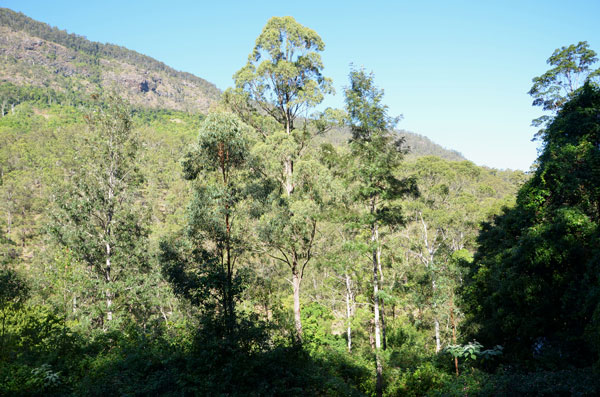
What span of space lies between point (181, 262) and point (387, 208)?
314 inches

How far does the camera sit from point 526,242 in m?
9.94

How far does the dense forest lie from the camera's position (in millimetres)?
8531

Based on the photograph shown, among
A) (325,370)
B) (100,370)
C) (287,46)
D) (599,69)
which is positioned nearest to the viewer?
(100,370)

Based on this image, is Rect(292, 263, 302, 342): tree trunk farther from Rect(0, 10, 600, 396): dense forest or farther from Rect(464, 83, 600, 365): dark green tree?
Rect(464, 83, 600, 365): dark green tree

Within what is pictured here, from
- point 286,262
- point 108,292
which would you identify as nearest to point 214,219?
point 286,262

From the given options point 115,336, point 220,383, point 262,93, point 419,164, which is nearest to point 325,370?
point 220,383

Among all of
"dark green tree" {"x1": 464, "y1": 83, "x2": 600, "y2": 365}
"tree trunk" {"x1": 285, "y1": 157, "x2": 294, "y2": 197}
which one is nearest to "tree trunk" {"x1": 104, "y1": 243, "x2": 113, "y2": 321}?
"tree trunk" {"x1": 285, "y1": 157, "x2": 294, "y2": 197}

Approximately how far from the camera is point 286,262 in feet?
46.6

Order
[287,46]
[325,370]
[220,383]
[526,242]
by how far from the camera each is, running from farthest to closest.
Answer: [287,46]
[325,370]
[526,242]
[220,383]

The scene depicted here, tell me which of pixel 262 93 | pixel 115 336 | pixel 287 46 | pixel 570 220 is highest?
pixel 287 46

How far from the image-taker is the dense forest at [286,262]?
853cm

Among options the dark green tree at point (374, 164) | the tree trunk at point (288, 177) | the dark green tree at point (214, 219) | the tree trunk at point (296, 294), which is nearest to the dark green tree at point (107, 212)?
the dark green tree at point (214, 219)

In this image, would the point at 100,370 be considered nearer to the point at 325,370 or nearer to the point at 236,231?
the point at 236,231

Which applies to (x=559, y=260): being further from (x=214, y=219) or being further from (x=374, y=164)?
(x=214, y=219)
